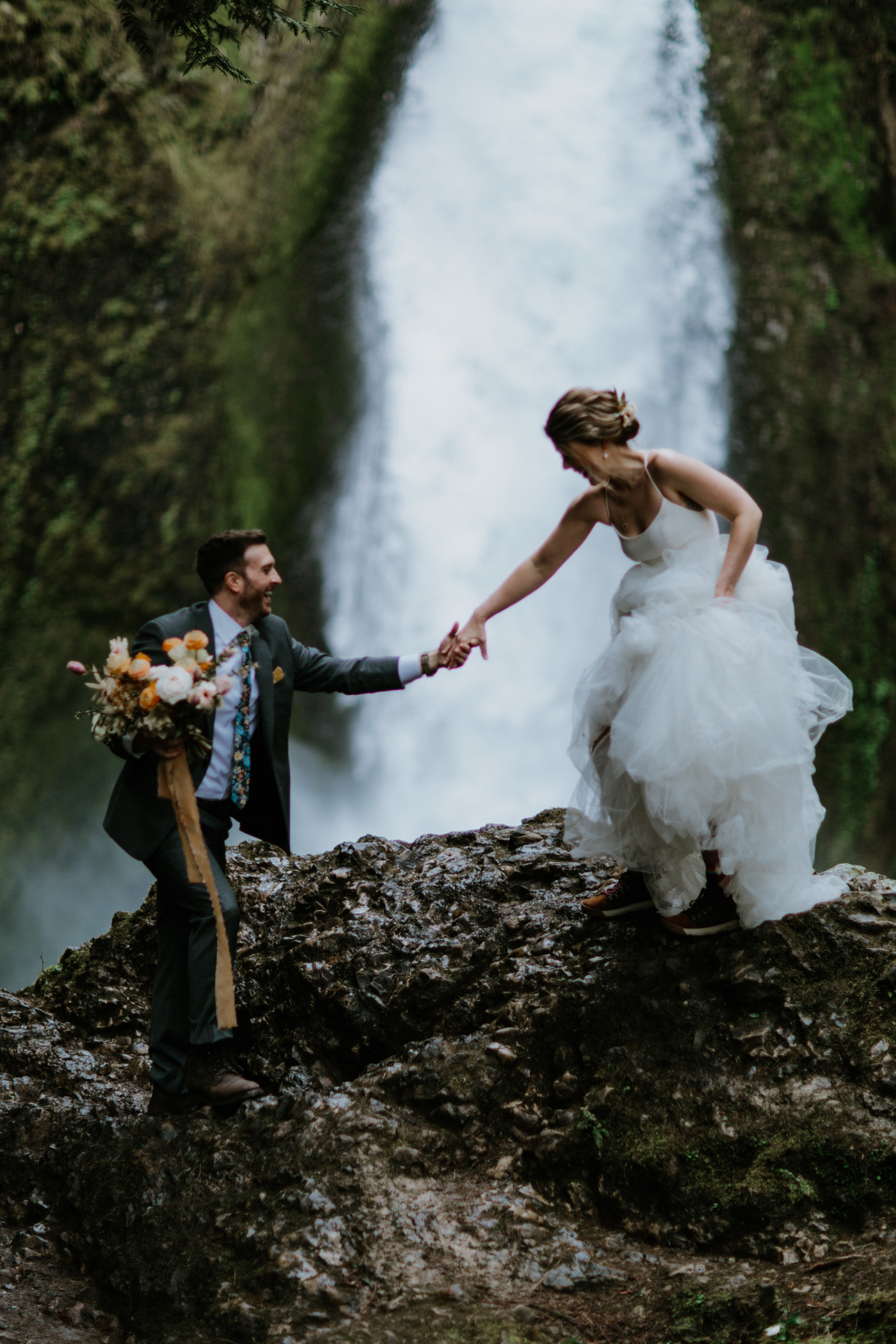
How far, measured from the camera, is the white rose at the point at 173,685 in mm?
2875

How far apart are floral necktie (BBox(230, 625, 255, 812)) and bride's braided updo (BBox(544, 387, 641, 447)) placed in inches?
47.5

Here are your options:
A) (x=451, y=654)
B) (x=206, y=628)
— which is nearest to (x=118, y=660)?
(x=206, y=628)

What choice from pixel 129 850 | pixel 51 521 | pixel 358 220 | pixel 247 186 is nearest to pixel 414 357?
pixel 358 220

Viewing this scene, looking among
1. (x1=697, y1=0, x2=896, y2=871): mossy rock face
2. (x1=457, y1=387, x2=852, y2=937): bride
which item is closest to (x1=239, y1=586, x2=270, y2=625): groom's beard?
(x1=457, y1=387, x2=852, y2=937): bride

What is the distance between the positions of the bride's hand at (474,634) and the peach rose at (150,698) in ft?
3.96

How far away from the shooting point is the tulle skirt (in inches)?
108

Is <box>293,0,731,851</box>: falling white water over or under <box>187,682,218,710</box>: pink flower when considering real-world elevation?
over

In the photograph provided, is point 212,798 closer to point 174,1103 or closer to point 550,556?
point 174,1103

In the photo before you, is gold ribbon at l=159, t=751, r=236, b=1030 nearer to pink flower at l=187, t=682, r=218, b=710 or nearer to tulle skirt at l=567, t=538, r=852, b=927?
pink flower at l=187, t=682, r=218, b=710

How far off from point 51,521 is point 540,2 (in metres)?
8.33

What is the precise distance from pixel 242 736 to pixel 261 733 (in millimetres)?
67

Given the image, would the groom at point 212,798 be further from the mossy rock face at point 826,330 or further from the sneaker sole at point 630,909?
the mossy rock face at point 826,330

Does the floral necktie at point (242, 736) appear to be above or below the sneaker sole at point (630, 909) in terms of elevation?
above

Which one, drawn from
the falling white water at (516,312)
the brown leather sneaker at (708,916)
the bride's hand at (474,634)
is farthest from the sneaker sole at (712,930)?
the falling white water at (516,312)
